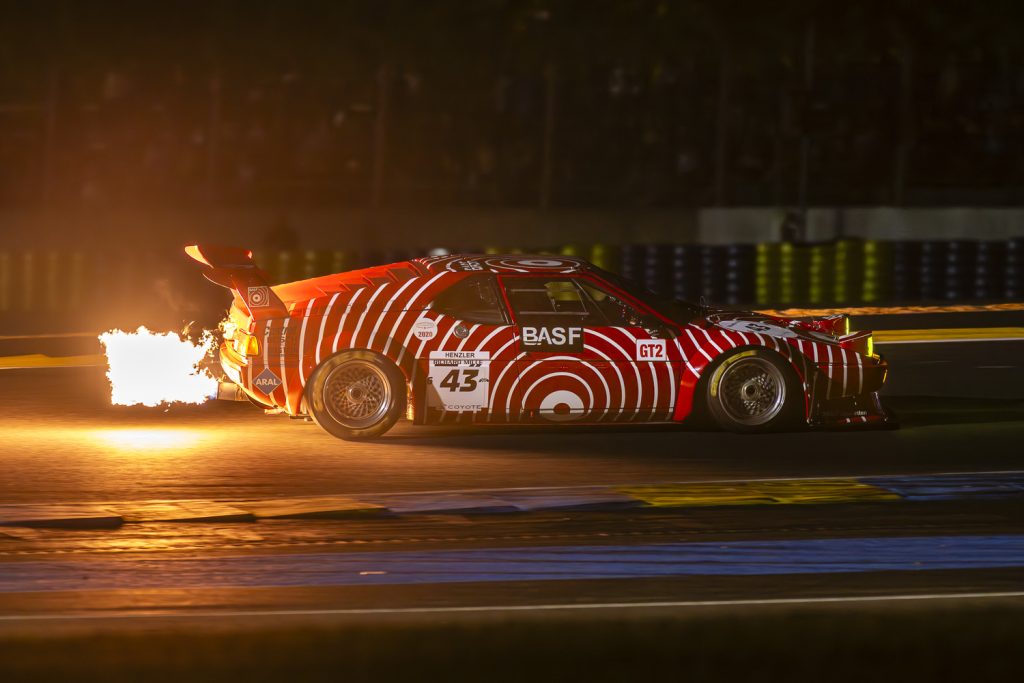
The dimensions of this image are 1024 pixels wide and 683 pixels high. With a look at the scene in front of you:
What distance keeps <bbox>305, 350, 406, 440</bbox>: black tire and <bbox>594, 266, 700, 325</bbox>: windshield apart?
1.61 m

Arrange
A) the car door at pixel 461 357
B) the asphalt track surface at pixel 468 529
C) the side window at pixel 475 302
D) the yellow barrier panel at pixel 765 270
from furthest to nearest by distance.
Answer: the yellow barrier panel at pixel 765 270 < the side window at pixel 475 302 < the car door at pixel 461 357 < the asphalt track surface at pixel 468 529

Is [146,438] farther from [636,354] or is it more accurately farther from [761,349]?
[761,349]

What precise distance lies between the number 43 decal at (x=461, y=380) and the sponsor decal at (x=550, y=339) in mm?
392

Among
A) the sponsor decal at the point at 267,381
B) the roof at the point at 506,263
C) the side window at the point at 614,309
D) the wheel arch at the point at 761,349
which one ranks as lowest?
the sponsor decal at the point at 267,381

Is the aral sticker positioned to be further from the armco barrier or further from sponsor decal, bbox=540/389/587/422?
the armco barrier

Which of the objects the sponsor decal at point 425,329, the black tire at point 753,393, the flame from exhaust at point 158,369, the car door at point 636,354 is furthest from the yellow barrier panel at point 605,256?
the sponsor decal at point 425,329

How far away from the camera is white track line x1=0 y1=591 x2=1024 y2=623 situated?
7383mm

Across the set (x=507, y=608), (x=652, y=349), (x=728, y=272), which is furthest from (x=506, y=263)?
(x=728, y=272)

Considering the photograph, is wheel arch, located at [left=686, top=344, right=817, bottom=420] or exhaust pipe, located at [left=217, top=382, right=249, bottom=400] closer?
wheel arch, located at [left=686, top=344, right=817, bottom=420]

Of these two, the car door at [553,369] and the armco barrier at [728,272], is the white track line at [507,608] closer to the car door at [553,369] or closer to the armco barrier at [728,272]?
the car door at [553,369]

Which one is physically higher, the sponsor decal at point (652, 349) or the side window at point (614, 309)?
the side window at point (614, 309)

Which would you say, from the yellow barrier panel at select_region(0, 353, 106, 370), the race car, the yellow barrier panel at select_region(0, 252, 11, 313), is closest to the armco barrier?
the yellow barrier panel at select_region(0, 252, 11, 313)

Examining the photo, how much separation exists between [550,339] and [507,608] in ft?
15.0

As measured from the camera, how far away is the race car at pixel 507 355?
1203 cm
